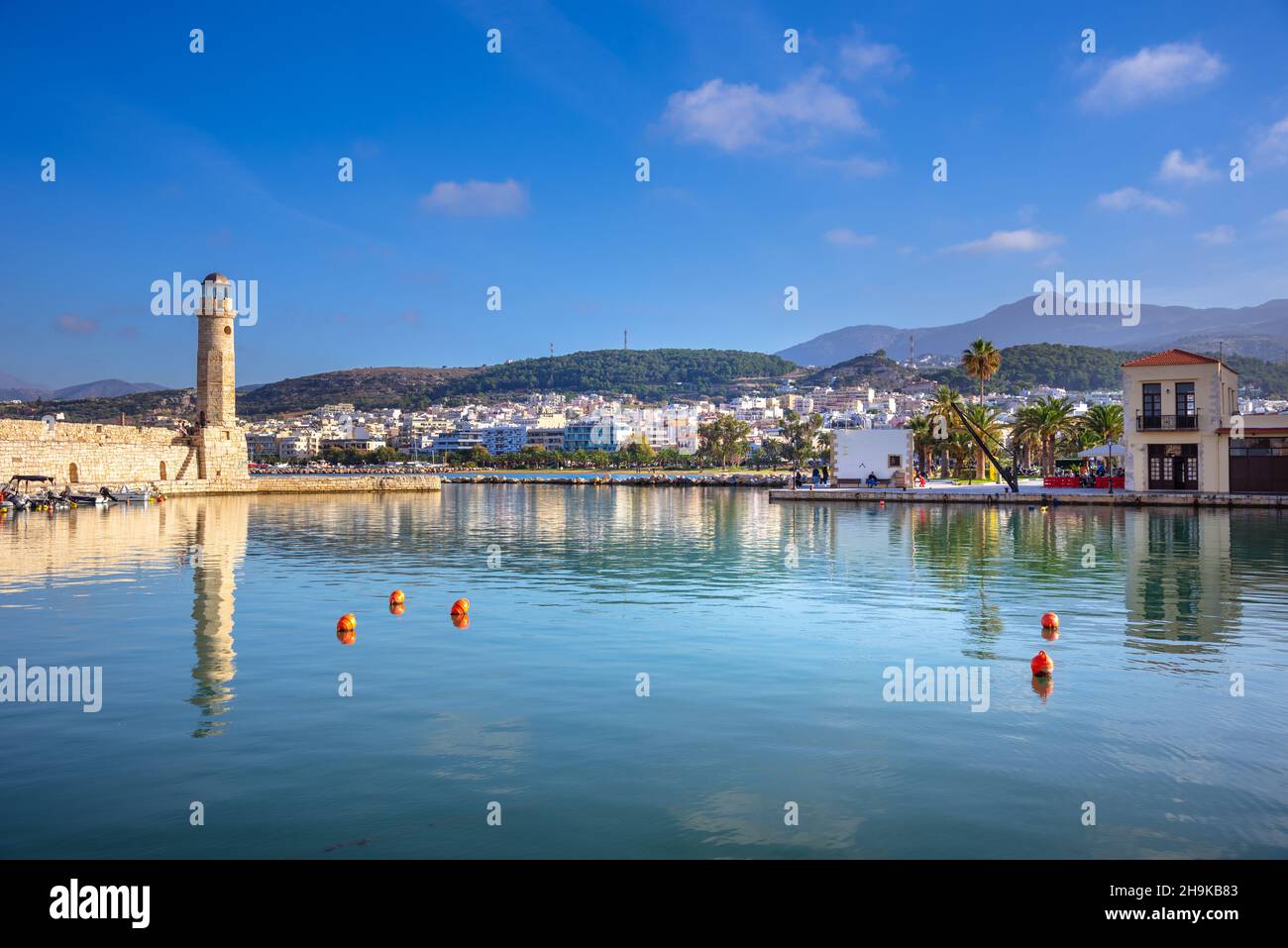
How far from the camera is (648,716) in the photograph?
10328mm

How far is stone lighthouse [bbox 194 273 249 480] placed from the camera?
2739 inches

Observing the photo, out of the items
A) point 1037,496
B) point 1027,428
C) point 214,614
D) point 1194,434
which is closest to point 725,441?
point 1027,428

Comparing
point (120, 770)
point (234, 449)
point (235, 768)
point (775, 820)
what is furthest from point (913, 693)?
point (234, 449)

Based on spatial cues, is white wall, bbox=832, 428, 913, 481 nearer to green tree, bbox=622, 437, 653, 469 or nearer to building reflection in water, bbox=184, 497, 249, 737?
building reflection in water, bbox=184, 497, 249, 737

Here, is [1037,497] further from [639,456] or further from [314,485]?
[639,456]

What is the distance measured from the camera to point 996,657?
13.2 meters

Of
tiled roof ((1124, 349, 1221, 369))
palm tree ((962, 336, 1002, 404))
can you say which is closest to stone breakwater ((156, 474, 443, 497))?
palm tree ((962, 336, 1002, 404))

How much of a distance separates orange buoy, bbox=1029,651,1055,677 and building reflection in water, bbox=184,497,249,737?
31.3 ft

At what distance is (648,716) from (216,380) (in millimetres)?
68739

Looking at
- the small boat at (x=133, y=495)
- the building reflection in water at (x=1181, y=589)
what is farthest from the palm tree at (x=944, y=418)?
the small boat at (x=133, y=495)

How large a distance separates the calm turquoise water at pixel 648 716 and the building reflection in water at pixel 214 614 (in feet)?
0.31

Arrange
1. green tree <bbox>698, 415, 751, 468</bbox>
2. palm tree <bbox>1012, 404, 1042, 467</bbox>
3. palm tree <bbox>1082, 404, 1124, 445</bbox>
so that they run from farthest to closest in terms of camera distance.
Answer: green tree <bbox>698, 415, 751, 468</bbox>
palm tree <bbox>1012, 404, 1042, 467</bbox>
palm tree <bbox>1082, 404, 1124, 445</bbox>

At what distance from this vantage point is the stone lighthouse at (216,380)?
2739 inches
